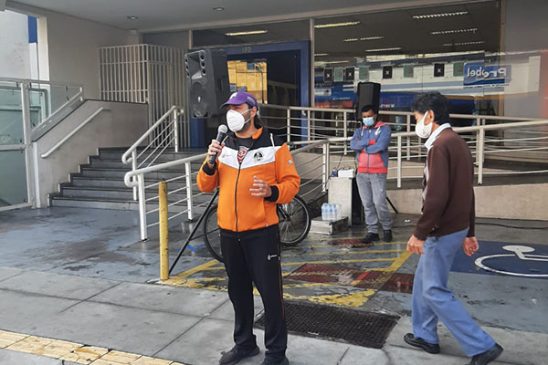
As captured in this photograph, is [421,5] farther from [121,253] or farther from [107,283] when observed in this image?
[107,283]

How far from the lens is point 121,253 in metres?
6.60

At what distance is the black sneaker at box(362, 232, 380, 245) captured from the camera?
22.5 ft

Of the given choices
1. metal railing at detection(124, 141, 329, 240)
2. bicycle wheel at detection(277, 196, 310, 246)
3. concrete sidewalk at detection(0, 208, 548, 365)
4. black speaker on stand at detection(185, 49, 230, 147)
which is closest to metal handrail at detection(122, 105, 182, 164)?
metal railing at detection(124, 141, 329, 240)

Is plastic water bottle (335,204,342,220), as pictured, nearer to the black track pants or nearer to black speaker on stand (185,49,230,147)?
black speaker on stand (185,49,230,147)

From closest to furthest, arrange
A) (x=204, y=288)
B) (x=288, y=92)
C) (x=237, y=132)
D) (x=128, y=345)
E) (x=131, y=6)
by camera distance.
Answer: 1. (x=237, y=132)
2. (x=128, y=345)
3. (x=204, y=288)
4. (x=131, y=6)
5. (x=288, y=92)

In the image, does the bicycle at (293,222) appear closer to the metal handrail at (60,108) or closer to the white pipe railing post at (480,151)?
the white pipe railing post at (480,151)

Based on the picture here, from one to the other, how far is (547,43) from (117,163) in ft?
28.7

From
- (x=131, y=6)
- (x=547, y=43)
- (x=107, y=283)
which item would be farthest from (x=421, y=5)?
(x=107, y=283)

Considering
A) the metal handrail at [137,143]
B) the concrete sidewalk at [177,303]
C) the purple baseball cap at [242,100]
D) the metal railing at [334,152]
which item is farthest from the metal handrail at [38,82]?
the purple baseball cap at [242,100]

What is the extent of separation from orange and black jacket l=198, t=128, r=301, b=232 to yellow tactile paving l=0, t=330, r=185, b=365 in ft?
3.75

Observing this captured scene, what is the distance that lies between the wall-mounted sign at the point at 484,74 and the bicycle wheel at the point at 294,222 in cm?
572

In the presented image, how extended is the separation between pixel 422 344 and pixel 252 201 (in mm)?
1567

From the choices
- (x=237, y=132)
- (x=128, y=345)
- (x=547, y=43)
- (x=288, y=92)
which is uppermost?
(x=547, y=43)

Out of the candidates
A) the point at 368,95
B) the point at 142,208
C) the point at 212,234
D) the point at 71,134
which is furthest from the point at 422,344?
the point at 71,134
